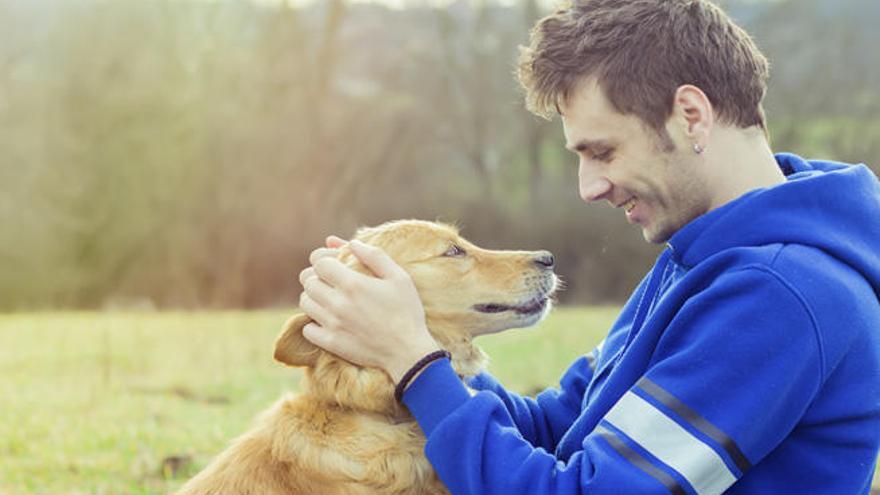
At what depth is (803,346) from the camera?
2270 millimetres

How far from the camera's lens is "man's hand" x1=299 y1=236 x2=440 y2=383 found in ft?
8.90

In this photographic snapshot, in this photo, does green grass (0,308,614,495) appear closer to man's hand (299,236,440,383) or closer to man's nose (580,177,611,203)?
man's hand (299,236,440,383)

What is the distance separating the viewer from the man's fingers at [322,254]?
3.04 meters

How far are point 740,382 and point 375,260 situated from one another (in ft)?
3.58

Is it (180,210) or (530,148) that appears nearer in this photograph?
(180,210)

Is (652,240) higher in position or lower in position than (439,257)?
higher

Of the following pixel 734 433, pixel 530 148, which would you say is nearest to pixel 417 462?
pixel 734 433

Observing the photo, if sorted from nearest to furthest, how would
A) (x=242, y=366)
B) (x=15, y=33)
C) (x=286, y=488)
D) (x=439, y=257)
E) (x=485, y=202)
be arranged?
(x=286, y=488), (x=439, y=257), (x=242, y=366), (x=15, y=33), (x=485, y=202)

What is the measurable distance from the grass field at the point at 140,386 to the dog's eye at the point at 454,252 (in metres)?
2.26

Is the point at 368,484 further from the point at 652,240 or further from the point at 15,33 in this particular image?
the point at 15,33

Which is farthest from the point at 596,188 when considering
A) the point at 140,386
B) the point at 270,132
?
the point at 270,132

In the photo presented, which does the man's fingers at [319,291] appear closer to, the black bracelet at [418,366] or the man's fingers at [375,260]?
the man's fingers at [375,260]

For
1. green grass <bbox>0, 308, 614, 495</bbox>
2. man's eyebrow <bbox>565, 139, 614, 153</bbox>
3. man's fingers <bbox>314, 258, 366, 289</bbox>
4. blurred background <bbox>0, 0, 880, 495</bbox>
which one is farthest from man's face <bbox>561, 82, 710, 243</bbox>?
blurred background <bbox>0, 0, 880, 495</bbox>

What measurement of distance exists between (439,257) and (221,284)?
63.6ft
